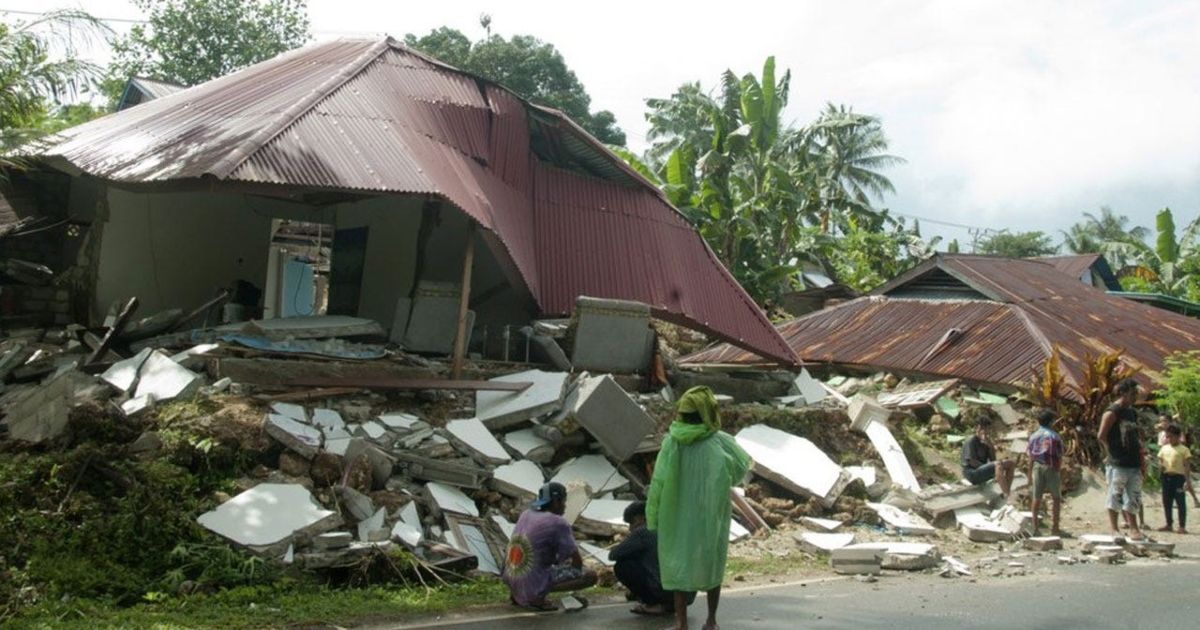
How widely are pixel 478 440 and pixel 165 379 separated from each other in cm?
298

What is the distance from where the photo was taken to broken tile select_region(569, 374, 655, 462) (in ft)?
36.7

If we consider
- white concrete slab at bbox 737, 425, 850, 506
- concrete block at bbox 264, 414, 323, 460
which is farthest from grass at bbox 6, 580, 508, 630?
white concrete slab at bbox 737, 425, 850, 506

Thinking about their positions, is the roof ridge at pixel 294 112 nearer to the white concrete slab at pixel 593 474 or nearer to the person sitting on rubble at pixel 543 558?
the white concrete slab at pixel 593 474

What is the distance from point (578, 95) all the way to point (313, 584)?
40.0m

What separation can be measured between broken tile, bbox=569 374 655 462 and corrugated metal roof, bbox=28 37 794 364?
217 cm

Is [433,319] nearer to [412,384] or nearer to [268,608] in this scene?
[412,384]

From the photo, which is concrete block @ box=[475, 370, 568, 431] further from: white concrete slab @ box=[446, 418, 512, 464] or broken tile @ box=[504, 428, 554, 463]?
white concrete slab @ box=[446, 418, 512, 464]

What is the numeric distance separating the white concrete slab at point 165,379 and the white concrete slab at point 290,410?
0.76m

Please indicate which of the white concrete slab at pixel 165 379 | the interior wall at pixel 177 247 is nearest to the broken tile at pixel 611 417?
the white concrete slab at pixel 165 379

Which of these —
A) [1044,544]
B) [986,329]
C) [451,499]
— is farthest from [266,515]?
[986,329]

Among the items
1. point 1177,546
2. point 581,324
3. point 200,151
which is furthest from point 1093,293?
point 200,151

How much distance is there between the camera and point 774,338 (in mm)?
16547

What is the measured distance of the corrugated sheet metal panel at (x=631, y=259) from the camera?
15.0 m

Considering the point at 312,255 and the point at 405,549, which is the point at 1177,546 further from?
the point at 312,255
